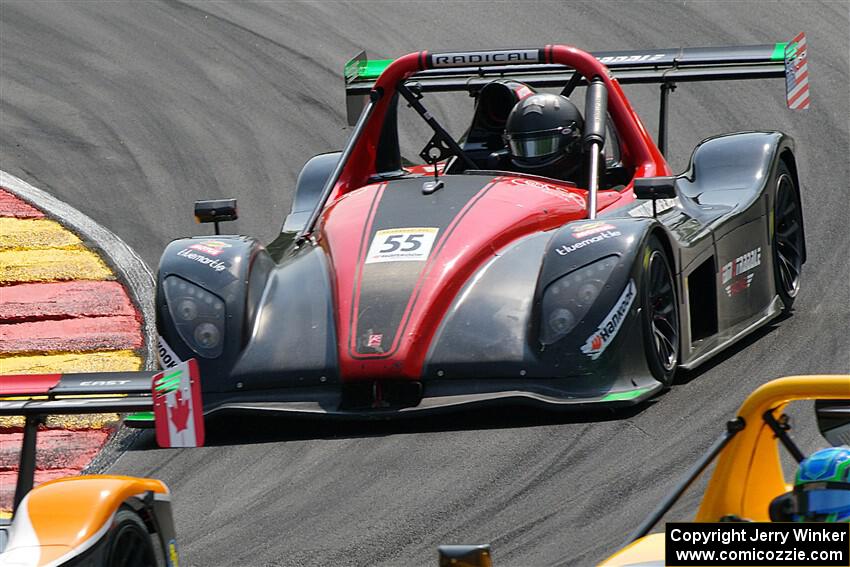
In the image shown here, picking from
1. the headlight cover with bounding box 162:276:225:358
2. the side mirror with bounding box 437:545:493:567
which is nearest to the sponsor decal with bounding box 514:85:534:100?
the headlight cover with bounding box 162:276:225:358

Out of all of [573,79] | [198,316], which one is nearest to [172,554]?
[198,316]

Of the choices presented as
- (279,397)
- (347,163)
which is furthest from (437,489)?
(347,163)

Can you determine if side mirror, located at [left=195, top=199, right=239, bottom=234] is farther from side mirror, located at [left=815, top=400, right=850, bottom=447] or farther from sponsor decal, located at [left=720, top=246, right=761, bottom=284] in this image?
side mirror, located at [left=815, top=400, right=850, bottom=447]

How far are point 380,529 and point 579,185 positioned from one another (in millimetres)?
3181

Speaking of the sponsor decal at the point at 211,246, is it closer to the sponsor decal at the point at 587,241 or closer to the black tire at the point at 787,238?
the sponsor decal at the point at 587,241

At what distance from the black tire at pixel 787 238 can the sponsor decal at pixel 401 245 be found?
253 cm

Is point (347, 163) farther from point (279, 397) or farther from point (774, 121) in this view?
point (774, 121)

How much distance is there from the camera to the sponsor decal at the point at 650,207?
8510mm

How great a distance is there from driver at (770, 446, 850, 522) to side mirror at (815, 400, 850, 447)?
0.89ft

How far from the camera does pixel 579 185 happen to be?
891cm

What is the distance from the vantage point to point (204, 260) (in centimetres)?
789

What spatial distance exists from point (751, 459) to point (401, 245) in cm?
343

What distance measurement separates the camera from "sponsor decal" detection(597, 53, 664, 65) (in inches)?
404

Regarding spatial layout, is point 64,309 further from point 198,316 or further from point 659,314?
point 659,314
